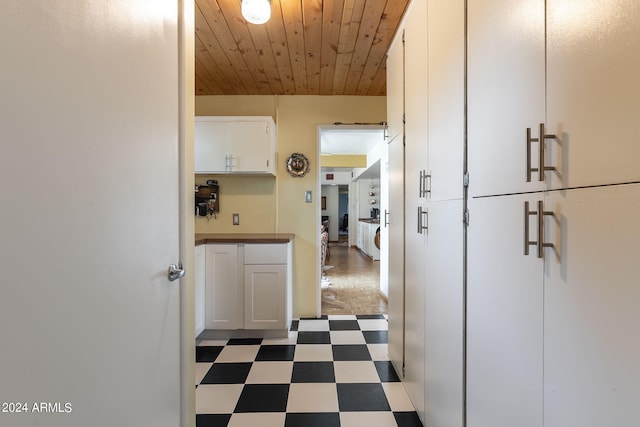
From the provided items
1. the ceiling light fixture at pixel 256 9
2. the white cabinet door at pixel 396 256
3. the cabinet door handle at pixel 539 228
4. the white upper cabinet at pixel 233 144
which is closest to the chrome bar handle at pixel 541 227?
the cabinet door handle at pixel 539 228

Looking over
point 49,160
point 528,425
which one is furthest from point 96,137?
point 528,425

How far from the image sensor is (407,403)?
6.04 feet

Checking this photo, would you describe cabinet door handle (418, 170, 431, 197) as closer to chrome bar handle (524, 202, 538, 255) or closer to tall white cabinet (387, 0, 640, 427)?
tall white cabinet (387, 0, 640, 427)

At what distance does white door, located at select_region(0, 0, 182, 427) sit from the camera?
52 cm

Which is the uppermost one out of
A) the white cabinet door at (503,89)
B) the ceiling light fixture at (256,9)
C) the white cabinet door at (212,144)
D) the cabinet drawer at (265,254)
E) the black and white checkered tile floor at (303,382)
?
the ceiling light fixture at (256,9)

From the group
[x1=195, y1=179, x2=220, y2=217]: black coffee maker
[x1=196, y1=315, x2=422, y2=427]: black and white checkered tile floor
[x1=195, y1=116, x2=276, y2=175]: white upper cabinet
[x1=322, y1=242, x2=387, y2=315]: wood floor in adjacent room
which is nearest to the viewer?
[x1=196, y1=315, x2=422, y2=427]: black and white checkered tile floor

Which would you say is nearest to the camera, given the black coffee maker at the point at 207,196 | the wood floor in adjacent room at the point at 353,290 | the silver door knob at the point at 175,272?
the silver door knob at the point at 175,272

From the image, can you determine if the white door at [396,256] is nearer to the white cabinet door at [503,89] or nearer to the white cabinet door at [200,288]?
the white cabinet door at [503,89]

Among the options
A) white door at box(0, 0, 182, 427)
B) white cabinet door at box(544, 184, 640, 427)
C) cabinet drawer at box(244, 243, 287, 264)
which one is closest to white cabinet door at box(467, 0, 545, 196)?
white cabinet door at box(544, 184, 640, 427)

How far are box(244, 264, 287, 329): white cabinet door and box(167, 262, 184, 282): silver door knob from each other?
169 cm

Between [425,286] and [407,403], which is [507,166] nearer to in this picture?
[425,286]

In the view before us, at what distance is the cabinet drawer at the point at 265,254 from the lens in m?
2.79

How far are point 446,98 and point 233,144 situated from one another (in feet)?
7.33

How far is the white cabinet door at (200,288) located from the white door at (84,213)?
5.59 feet
